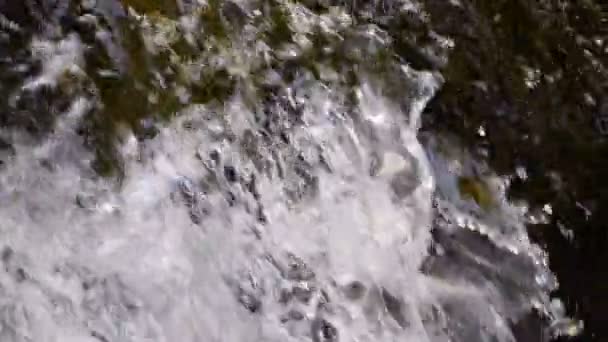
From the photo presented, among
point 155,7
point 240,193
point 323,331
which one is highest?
point 155,7

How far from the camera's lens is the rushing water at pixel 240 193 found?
2.21 m

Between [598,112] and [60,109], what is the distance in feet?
5.55

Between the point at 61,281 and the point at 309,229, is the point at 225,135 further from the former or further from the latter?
the point at 61,281

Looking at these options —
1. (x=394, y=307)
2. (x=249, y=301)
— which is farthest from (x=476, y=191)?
(x=249, y=301)

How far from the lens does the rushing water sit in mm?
2209

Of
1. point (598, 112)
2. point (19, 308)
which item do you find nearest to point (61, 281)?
point (19, 308)

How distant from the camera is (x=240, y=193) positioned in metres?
2.35

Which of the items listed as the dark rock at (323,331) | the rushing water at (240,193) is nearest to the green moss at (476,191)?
the rushing water at (240,193)

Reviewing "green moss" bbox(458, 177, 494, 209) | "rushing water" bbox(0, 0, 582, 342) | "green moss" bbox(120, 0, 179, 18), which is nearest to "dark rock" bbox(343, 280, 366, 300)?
"rushing water" bbox(0, 0, 582, 342)

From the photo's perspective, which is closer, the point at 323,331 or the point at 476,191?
the point at 323,331

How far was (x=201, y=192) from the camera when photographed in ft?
7.64

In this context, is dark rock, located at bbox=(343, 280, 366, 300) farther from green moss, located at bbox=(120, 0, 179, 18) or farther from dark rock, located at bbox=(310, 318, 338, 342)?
green moss, located at bbox=(120, 0, 179, 18)

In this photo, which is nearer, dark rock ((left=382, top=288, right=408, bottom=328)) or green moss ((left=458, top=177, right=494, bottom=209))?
dark rock ((left=382, top=288, right=408, bottom=328))

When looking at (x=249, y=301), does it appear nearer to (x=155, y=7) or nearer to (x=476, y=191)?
(x=476, y=191)
